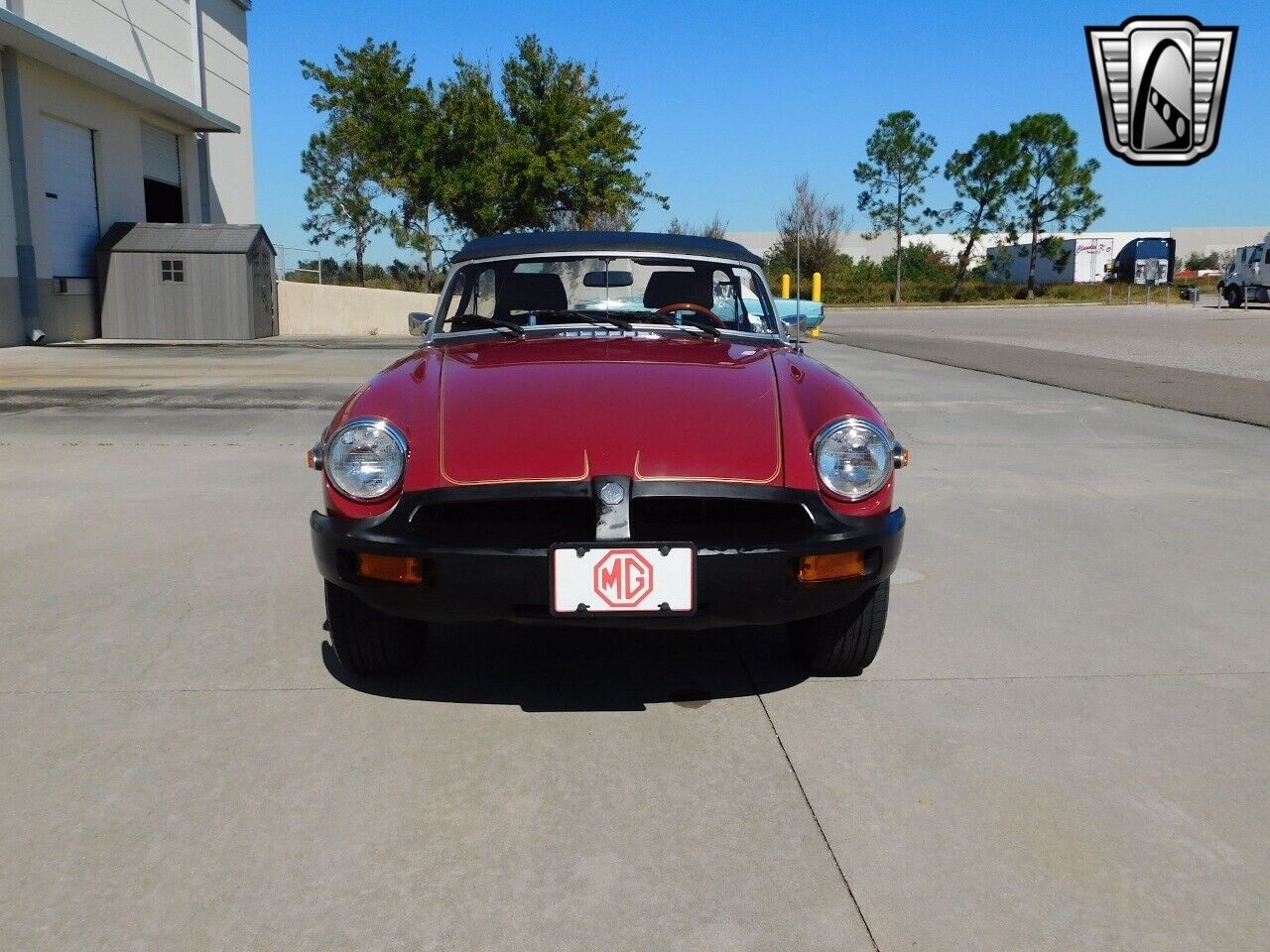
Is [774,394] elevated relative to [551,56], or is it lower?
lower

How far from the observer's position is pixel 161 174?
25.6m

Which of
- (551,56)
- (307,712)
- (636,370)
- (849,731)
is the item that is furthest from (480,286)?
(551,56)

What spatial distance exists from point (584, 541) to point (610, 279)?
1911 millimetres

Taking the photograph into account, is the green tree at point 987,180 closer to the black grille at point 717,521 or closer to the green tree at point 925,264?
the green tree at point 925,264

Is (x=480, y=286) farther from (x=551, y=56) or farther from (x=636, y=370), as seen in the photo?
(x=551, y=56)

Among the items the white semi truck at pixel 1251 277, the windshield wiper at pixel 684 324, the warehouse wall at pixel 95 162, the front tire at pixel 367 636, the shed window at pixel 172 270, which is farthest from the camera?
the white semi truck at pixel 1251 277

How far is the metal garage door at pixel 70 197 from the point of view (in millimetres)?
20609

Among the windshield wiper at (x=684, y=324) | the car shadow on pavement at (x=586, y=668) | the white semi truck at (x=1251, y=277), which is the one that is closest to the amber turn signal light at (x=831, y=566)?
the car shadow on pavement at (x=586, y=668)

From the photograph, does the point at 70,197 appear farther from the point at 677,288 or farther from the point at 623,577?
the point at 623,577

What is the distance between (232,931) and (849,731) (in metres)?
1.61

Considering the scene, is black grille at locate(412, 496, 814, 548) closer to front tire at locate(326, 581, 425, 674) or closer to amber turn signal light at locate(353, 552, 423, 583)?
amber turn signal light at locate(353, 552, 423, 583)

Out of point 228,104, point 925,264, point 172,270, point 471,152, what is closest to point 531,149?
point 471,152

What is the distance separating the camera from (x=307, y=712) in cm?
312

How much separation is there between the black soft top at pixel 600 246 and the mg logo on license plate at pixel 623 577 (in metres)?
2.00
